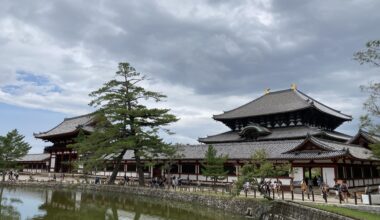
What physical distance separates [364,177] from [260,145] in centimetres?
1140

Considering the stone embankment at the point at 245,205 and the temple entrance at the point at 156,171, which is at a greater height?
the temple entrance at the point at 156,171

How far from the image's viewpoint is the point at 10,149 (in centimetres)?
5038

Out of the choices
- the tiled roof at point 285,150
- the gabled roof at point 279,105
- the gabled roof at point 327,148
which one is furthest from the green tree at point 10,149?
the gabled roof at point 327,148

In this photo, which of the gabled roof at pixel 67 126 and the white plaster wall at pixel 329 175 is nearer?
the white plaster wall at pixel 329 175

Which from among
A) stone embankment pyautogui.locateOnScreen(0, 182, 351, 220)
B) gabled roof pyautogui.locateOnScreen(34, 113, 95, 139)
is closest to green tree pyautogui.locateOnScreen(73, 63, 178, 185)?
stone embankment pyautogui.locateOnScreen(0, 182, 351, 220)

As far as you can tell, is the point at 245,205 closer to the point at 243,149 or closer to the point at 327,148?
the point at 327,148

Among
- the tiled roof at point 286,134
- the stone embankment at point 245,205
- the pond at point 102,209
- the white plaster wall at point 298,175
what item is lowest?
the pond at point 102,209

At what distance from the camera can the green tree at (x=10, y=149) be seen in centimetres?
5000

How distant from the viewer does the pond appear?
80.1ft

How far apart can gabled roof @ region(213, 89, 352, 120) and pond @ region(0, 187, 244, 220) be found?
24364 mm

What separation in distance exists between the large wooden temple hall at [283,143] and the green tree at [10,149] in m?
6.63

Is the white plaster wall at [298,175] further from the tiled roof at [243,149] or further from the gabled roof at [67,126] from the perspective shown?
the gabled roof at [67,126]

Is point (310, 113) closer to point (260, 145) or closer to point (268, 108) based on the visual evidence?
point (268, 108)

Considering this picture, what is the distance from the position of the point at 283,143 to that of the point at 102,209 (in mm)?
20899
